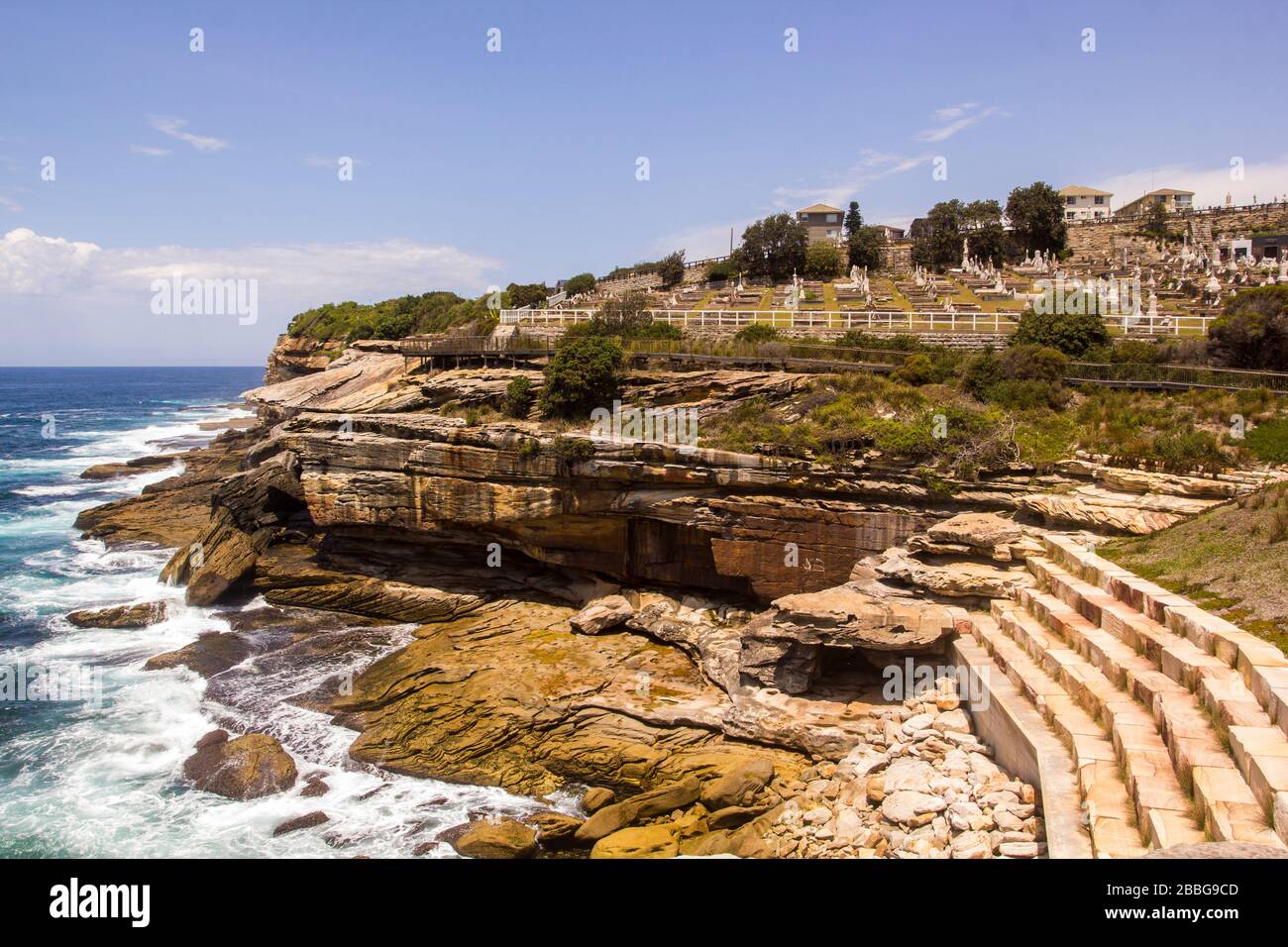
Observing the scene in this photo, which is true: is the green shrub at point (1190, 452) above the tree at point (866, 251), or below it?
below

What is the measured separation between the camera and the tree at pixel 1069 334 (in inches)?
859

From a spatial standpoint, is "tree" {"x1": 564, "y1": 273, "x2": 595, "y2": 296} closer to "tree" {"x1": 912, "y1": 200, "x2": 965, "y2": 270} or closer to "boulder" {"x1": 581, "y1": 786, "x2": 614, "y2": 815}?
"tree" {"x1": 912, "y1": 200, "x2": 965, "y2": 270}

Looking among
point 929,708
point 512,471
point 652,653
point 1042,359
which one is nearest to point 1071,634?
point 929,708

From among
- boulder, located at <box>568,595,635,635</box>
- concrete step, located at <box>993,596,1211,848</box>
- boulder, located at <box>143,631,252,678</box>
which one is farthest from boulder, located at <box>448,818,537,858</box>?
boulder, located at <box>143,631,252,678</box>

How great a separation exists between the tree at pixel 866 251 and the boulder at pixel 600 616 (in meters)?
34.1

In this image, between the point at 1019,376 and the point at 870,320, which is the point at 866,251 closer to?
the point at 870,320

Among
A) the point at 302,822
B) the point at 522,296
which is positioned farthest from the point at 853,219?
the point at 302,822

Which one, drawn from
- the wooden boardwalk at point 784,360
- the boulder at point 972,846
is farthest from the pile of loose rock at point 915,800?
the wooden boardwalk at point 784,360

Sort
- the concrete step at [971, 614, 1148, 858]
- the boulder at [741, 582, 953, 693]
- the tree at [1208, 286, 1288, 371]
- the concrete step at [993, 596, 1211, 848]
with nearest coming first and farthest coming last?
the concrete step at [993, 596, 1211, 848] < the concrete step at [971, 614, 1148, 858] < the boulder at [741, 582, 953, 693] < the tree at [1208, 286, 1288, 371]

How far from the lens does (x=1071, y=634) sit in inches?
435

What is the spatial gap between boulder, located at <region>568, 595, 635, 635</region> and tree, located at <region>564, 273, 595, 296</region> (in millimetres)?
32776

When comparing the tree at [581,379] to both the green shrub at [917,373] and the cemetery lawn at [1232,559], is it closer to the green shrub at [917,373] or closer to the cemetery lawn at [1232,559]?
the green shrub at [917,373]

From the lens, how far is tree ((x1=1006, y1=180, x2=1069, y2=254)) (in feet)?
142
